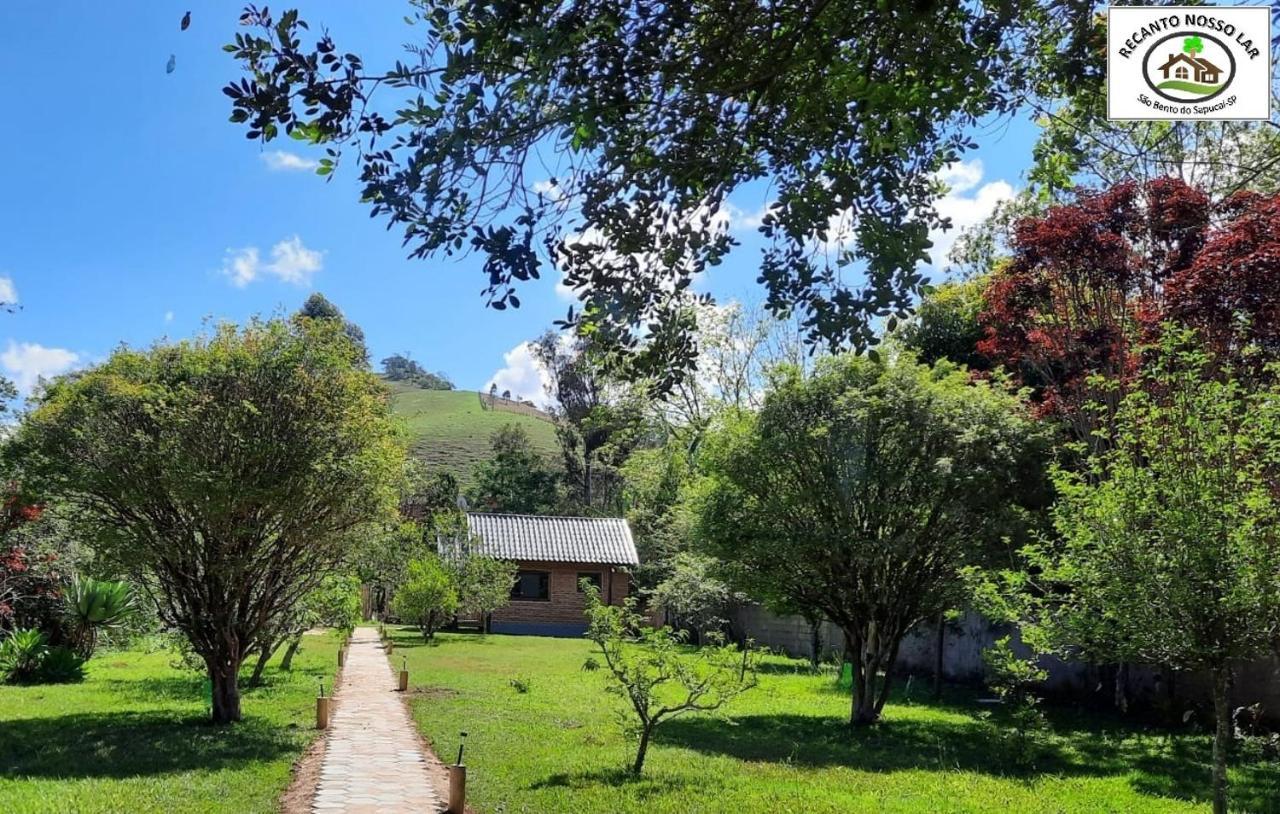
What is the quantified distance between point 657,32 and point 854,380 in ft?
32.4

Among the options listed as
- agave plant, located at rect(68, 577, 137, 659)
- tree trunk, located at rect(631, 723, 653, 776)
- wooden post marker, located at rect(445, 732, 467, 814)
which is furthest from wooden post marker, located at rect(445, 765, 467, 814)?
agave plant, located at rect(68, 577, 137, 659)

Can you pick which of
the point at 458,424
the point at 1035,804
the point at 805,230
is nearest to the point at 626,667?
the point at 1035,804

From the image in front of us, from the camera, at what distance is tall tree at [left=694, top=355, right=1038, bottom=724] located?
13.2 m

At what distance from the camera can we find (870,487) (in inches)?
532

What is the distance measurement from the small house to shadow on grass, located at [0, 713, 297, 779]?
22702 mm

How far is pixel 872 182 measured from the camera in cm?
503

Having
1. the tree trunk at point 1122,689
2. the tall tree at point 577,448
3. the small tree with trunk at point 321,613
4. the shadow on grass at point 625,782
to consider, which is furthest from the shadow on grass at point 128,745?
the tall tree at point 577,448

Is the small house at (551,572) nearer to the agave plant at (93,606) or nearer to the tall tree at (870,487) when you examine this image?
the agave plant at (93,606)

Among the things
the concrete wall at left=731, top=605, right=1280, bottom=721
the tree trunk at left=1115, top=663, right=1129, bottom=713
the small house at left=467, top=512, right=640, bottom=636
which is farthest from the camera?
the small house at left=467, top=512, right=640, bottom=636

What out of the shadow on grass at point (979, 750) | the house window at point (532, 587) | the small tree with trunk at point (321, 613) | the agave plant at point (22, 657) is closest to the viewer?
the shadow on grass at point (979, 750)

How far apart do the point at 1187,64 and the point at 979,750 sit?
29.9 feet

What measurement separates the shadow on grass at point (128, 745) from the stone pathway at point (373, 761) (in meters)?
0.81

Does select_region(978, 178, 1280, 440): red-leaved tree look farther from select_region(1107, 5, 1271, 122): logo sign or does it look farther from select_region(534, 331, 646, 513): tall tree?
select_region(534, 331, 646, 513): tall tree

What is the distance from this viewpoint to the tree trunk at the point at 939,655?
61.1ft
